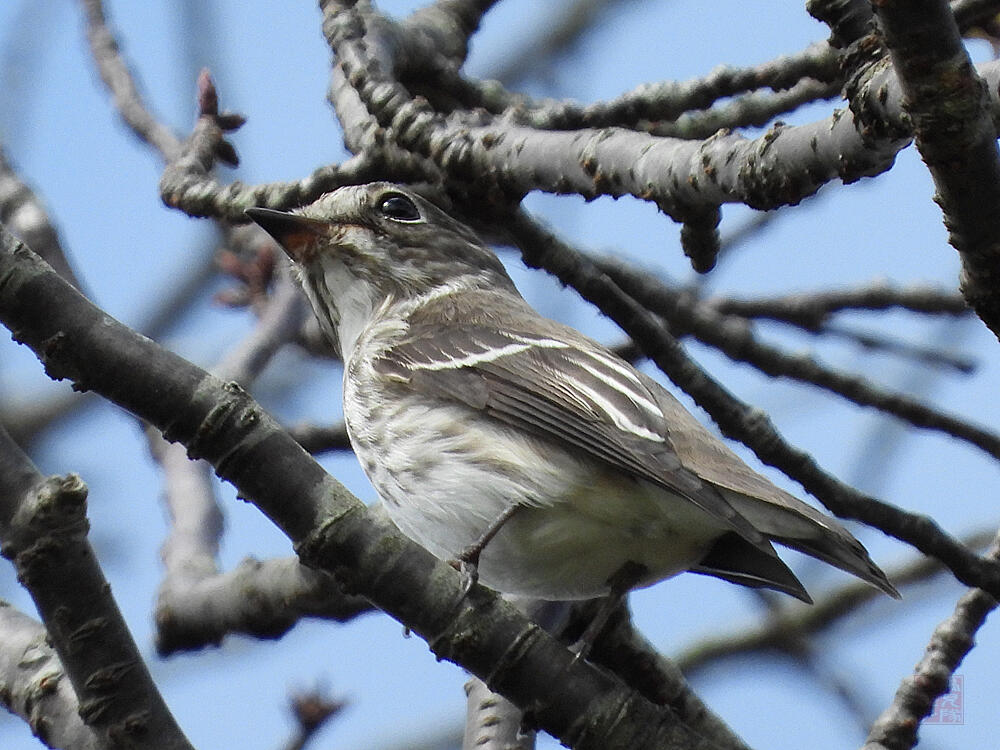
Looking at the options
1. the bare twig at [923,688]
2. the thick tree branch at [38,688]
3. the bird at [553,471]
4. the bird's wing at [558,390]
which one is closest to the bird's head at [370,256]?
the bird at [553,471]

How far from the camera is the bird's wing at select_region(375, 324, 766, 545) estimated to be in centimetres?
370

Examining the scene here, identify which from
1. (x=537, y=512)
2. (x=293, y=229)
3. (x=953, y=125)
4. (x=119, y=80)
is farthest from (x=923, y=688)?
(x=119, y=80)

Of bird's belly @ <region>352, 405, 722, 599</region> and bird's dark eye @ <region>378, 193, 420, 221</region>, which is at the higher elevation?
bird's dark eye @ <region>378, 193, 420, 221</region>

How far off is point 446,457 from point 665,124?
1680mm

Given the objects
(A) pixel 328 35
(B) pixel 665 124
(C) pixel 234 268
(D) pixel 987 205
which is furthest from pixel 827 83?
(C) pixel 234 268

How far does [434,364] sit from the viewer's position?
4.46m

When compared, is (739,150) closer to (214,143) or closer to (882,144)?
(882,144)

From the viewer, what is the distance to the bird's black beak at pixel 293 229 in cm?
450

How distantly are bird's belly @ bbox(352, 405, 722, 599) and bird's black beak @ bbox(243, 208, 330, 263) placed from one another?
1007 mm

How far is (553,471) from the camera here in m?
3.87

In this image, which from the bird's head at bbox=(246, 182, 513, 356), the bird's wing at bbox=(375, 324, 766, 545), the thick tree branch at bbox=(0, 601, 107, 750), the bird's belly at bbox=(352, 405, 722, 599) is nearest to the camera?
the thick tree branch at bbox=(0, 601, 107, 750)

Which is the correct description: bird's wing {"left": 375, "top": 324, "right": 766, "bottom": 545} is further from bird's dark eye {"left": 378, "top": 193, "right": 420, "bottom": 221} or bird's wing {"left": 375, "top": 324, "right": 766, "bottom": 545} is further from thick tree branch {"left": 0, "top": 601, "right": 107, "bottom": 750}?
thick tree branch {"left": 0, "top": 601, "right": 107, "bottom": 750}

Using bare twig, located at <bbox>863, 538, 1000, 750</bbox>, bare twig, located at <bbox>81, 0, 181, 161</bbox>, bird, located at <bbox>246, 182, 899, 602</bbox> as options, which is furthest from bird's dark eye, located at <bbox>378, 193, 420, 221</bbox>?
bare twig, located at <bbox>863, 538, 1000, 750</bbox>

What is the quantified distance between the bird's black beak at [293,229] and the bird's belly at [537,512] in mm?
1007
